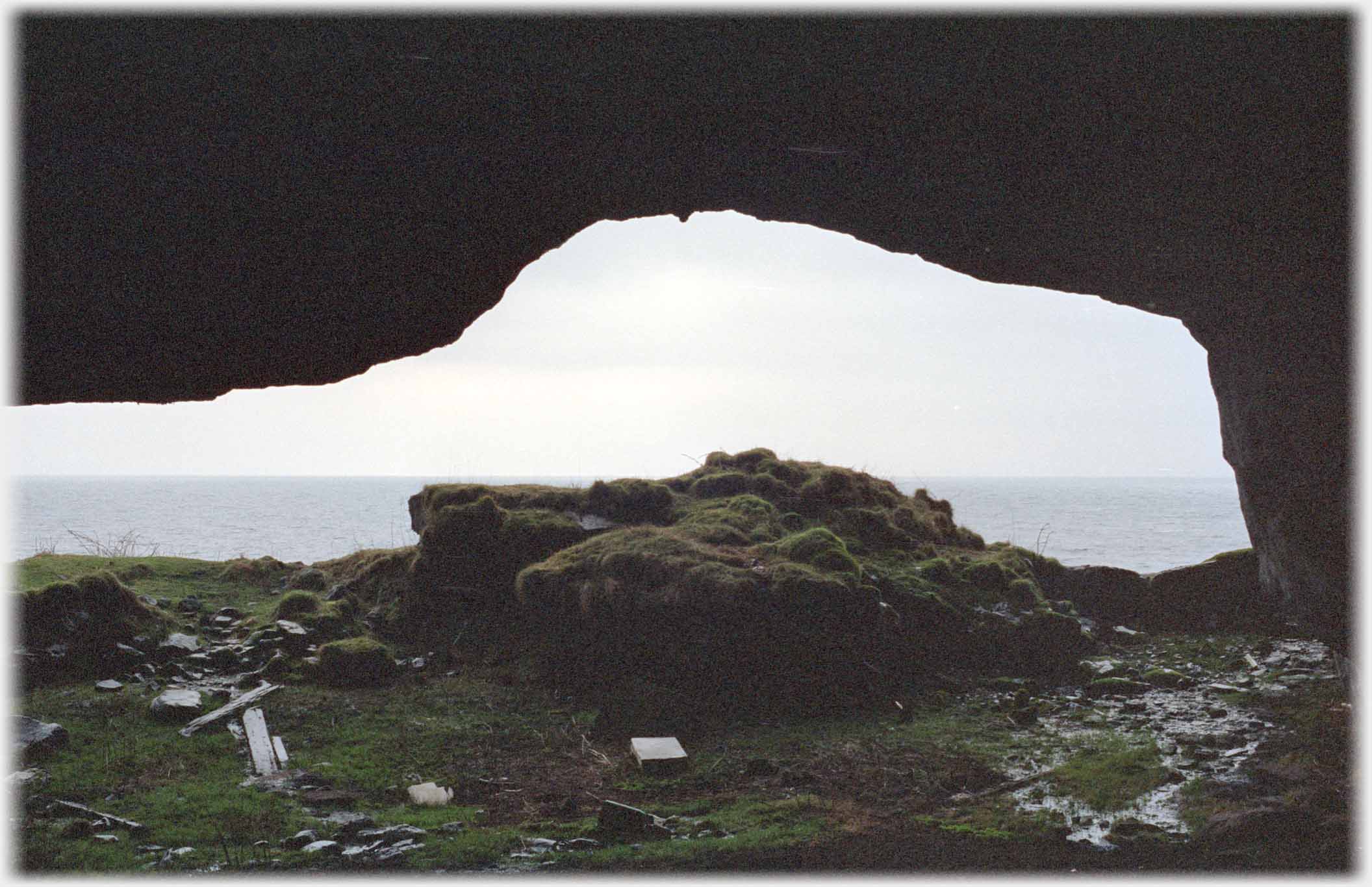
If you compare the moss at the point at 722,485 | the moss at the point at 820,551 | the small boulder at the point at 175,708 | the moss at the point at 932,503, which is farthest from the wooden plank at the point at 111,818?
the moss at the point at 932,503

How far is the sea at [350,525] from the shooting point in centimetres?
1679

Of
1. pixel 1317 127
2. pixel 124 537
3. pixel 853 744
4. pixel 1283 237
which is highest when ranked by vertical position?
pixel 1317 127

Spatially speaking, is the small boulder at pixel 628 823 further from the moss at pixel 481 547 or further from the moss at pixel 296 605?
the moss at pixel 296 605

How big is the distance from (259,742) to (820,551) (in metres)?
6.77

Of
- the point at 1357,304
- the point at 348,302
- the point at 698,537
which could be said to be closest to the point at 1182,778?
the point at 1357,304

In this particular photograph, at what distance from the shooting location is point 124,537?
15.4 meters

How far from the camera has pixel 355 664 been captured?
1042 cm

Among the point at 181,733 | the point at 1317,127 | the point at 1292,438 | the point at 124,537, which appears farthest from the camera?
the point at 124,537

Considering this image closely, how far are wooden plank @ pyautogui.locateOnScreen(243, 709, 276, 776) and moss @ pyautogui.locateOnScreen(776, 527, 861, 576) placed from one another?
6263 millimetres

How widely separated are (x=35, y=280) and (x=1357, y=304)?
9125 mm

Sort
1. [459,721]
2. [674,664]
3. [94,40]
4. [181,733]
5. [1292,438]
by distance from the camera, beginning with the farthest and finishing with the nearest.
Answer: [674,664]
[459,721]
[181,733]
[1292,438]
[94,40]

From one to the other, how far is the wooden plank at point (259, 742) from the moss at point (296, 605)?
3065mm

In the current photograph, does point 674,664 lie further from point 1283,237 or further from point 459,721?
→ point 1283,237

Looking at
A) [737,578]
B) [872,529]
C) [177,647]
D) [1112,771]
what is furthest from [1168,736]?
[177,647]
